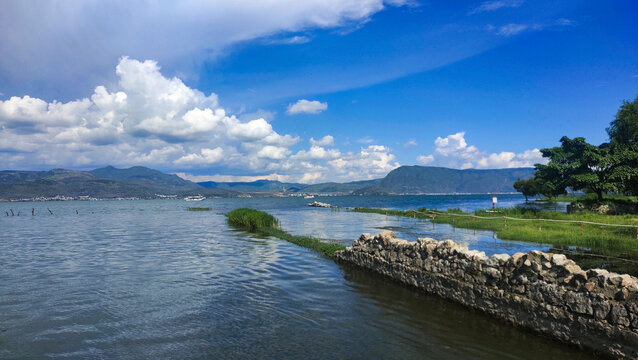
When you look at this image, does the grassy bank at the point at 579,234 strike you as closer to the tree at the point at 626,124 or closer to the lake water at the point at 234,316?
the lake water at the point at 234,316

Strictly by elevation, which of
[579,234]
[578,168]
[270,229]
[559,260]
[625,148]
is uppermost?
[625,148]

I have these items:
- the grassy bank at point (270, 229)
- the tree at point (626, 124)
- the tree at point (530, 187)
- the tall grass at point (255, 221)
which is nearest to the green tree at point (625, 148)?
the tree at point (626, 124)

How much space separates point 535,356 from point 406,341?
9.62 ft

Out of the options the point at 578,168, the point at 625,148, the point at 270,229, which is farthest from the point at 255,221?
the point at 625,148

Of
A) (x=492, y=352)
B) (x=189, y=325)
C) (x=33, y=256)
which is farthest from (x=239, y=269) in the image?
(x=33, y=256)

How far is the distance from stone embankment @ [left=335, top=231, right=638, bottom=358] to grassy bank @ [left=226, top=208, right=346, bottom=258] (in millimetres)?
9082

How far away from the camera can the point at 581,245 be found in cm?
2208

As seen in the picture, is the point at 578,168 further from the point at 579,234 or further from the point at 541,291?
the point at 541,291

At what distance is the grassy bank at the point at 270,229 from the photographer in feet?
A: 75.1

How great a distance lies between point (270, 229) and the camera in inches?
1428

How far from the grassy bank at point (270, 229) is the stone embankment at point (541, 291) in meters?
9.08

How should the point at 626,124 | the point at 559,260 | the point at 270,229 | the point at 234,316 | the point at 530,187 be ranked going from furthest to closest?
the point at 530,187 → the point at 626,124 → the point at 270,229 → the point at 234,316 → the point at 559,260

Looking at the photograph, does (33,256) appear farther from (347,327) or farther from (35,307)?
(347,327)

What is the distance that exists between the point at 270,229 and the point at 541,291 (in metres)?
29.5
